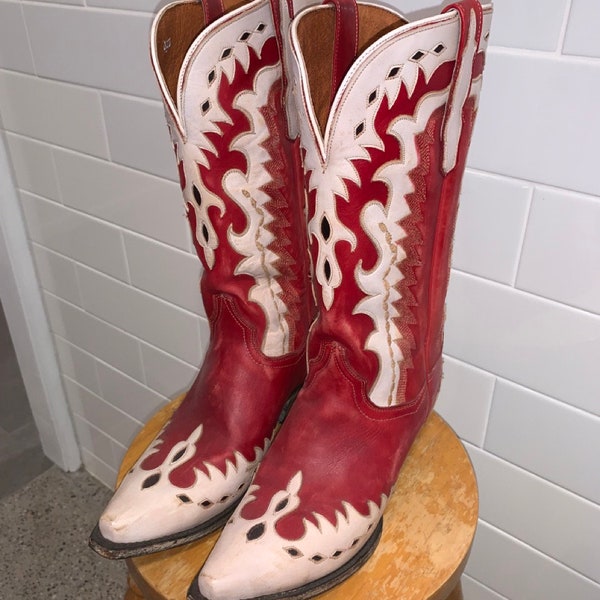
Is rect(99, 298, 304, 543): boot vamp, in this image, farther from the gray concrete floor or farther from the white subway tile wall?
the gray concrete floor

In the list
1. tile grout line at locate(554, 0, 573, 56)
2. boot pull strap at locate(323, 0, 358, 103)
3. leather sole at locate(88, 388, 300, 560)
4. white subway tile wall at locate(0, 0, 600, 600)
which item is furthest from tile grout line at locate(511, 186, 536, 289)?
leather sole at locate(88, 388, 300, 560)

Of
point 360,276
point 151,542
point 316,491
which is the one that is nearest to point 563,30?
point 360,276

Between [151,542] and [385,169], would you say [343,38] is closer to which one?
[385,169]

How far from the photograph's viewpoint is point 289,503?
0.53 metres

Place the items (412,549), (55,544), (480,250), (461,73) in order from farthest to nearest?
(55,544) < (480,250) < (412,549) < (461,73)

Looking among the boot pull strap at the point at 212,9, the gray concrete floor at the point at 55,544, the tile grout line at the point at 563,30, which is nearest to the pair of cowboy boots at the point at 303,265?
the boot pull strap at the point at 212,9

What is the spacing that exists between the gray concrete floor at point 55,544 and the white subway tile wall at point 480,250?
0.28m

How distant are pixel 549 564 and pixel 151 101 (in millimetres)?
818

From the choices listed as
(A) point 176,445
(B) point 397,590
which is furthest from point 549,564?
(A) point 176,445

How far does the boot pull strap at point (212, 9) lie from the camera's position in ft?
1.74

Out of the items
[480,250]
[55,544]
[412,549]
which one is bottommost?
[55,544]

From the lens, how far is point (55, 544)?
1339 millimetres

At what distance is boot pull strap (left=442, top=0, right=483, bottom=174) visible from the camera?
16.7 inches

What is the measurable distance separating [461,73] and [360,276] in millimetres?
167
